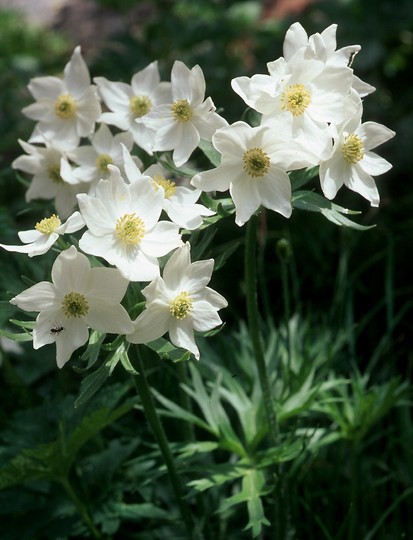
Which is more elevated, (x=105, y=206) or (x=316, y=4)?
(x=105, y=206)

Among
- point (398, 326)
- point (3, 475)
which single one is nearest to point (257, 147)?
point (3, 475)

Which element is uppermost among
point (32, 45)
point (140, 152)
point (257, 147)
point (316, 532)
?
point (257, 147)

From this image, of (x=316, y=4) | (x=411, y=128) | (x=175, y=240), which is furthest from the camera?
(x=316, y=4)

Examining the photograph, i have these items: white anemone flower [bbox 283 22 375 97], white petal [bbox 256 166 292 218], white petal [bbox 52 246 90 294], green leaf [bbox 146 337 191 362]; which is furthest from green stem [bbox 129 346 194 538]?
white anemone flower [bbox 283 22 375 97]

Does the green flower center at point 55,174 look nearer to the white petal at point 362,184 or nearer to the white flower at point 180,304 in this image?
the white flower at point 180,304

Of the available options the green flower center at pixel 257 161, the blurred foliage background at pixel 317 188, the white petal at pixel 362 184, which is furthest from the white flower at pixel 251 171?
the blurred foliage background at pixel 317 188

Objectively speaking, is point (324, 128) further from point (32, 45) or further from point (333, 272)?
point (32, 45)

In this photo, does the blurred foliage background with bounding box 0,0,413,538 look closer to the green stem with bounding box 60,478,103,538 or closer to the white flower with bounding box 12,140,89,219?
the white flower with bounding box 12,140,89,219
